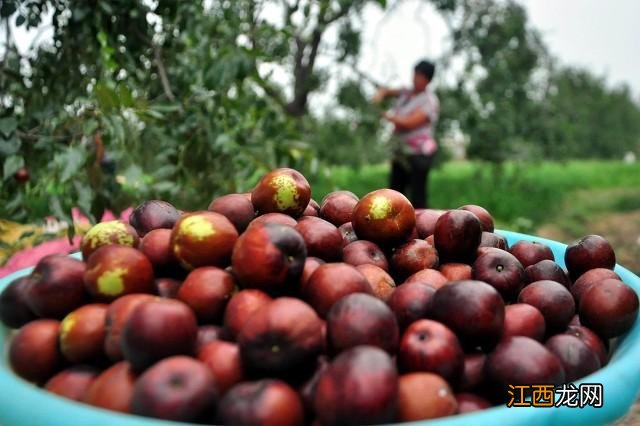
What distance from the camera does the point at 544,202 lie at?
A: 11.4m

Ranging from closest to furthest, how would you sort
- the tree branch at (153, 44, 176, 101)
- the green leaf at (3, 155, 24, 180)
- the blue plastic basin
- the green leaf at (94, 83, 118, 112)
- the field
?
the blue plastic basin < the green leaf at (94, 83, 118, 112) < the green leaf at (3, 155, 24, 180) < the tree branch at (153, 44, 176, 101) < the field

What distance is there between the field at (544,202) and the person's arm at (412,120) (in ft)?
3.49

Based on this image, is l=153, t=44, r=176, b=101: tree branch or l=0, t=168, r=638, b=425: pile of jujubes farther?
l=153, t=44, r=176, b=101: tree branch

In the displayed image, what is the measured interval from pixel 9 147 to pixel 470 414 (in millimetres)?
2549

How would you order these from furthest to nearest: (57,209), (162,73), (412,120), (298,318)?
(412,120), (162,73), (57,209), (298,318)

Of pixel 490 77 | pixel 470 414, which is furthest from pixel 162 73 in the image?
pixel 490 77

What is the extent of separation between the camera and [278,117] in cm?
430

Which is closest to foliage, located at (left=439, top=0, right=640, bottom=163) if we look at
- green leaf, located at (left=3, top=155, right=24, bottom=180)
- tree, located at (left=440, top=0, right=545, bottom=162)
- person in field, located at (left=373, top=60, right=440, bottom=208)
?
tree, located at (left=440, top=0, right=545, bottom=162)

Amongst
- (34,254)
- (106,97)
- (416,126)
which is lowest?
(34,254)

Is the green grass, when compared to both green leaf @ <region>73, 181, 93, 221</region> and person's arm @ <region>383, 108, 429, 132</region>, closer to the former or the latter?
person's arm @ <region>383, 108, 429, 132</region>

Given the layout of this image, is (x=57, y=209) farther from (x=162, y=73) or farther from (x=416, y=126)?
(x=416, y=126)

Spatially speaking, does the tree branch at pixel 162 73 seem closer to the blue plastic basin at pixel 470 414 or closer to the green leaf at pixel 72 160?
the green leaf at pixel 72 160

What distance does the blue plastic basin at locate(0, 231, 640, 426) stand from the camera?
105 centimetres

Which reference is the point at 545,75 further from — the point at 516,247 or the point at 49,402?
the point at 49,402
